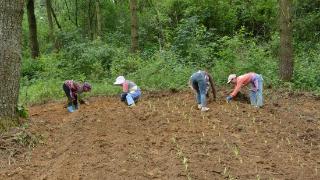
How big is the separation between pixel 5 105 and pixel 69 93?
2.94 meters

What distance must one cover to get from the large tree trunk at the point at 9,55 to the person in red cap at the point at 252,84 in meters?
4.89

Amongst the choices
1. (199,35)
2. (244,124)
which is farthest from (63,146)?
(199,35)

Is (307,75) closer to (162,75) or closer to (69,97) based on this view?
(162,75)

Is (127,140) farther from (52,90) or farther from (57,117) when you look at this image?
(52,90)

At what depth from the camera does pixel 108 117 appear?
10141mm

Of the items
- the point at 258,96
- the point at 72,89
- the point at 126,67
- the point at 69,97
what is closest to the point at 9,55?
the point at 72,89

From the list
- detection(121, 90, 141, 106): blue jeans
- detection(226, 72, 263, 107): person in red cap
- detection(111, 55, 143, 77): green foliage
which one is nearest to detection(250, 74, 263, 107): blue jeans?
detection(226, 72, 263, 107): person in red cap

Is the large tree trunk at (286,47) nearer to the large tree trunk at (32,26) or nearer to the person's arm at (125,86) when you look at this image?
the person's arm at (125,86)

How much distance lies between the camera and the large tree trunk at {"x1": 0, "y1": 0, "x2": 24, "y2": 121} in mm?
8750

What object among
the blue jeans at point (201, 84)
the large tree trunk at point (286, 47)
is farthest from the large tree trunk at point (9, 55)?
the large tree trunk at point (286, 47)

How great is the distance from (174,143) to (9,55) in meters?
3.51

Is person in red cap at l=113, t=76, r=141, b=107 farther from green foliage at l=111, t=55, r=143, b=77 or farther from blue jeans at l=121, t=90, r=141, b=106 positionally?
green foliage at l=111, t=55, r=143, b=77

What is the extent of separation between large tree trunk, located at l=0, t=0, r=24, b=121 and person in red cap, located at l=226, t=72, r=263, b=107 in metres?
4.89

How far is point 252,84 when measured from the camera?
1139cm
